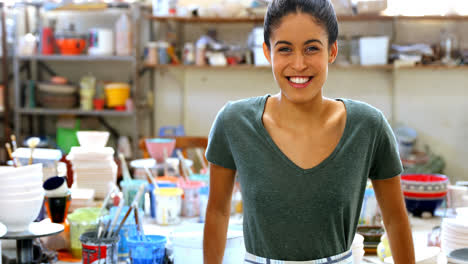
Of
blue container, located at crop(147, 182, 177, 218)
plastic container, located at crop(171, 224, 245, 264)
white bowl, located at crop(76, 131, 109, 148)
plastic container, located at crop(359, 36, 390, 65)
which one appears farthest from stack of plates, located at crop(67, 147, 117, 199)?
plastic container, located at crop(359, 36, 390, 65)

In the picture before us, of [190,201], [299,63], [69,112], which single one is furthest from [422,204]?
[69,112]

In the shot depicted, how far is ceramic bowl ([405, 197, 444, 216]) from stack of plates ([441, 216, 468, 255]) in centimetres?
67

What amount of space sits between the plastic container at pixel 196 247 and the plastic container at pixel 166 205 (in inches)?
Result: 27.2

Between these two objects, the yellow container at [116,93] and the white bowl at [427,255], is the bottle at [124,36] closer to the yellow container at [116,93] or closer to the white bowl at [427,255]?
the yellow container at [116,93]

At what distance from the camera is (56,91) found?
491cm

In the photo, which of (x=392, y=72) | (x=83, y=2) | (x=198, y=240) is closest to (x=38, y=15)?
(x=83, y=2)

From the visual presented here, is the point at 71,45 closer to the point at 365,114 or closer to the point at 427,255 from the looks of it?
the point at 427,255

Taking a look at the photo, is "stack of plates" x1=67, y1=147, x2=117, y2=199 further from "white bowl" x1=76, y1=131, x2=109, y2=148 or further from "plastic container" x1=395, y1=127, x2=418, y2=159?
"plastic container" x1=395, y1=127, x2=418, y2=159

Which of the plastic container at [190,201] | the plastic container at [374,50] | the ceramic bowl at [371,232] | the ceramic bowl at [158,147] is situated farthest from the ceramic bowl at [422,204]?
the plastic container at [374,50]

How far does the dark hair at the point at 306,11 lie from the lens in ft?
3.67

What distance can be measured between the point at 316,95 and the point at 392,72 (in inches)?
155

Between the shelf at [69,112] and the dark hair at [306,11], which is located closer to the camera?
the dark hair at [306,11]

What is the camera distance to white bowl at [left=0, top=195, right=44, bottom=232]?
1.71m

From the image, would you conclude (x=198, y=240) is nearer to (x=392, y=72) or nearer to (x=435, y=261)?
(x=435, y=261)
